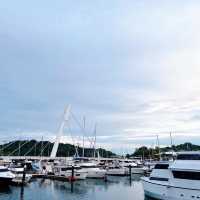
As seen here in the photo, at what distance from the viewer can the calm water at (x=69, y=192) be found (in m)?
56.8

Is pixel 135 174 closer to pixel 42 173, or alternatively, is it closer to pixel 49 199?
pixel 42 173

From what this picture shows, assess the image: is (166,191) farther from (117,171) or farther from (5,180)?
(117,171)

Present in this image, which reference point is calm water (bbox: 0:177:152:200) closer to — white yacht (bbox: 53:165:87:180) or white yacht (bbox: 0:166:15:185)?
white yacht (bbox: 0:166:15:185)

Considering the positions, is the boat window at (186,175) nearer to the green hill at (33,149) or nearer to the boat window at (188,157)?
the boat window at (188,157)

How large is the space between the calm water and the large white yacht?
792cm

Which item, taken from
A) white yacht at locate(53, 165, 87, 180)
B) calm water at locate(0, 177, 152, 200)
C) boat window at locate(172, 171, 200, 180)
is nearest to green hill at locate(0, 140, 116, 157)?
white yacht at locate(53, 165, 87, 180)

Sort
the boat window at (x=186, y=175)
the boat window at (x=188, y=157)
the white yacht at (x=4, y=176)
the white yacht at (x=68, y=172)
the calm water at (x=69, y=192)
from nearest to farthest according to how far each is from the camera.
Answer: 1. the boat window at (x=186, y=175)
2. the boat window at (x=188, y=157)
3. the calm water at (x=69, y=192)
4. the white yacht at (x=4, y=176)
5. the white yacht at (x=68, y=172)

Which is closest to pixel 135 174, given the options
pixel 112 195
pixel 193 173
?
pixel 112 195

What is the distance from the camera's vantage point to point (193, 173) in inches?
1730

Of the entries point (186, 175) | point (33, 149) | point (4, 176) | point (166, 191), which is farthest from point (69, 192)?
point (33, 149)

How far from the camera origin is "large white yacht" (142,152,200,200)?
4350cm

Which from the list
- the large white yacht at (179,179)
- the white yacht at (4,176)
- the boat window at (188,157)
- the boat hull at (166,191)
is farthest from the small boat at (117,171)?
the boat window at (188,157)

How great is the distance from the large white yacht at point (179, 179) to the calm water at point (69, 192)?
26.0 ft

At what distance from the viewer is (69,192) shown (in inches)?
2462
